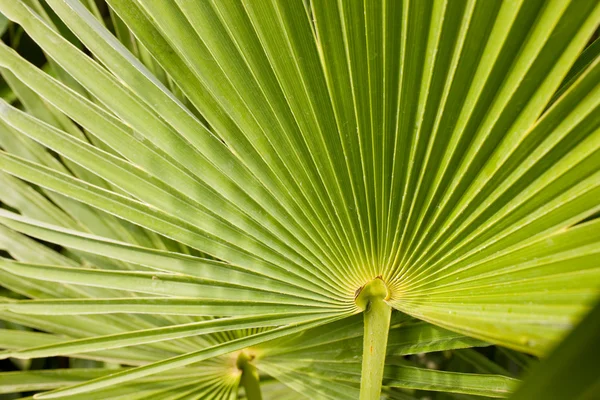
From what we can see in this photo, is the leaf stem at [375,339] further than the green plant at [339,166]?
Yes

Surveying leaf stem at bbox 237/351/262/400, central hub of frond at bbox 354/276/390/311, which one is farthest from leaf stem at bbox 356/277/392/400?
leaf stem at bbox 237/351/262/400

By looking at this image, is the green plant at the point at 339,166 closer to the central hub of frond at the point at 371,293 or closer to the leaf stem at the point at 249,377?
the central hub of frond at the point at 371,293

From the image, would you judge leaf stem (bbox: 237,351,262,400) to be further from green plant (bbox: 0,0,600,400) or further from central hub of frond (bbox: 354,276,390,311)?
central hub of frond (bbox: 354,276,390,311)

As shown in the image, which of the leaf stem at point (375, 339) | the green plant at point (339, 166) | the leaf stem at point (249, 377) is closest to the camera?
the green plant at point (339, 166)

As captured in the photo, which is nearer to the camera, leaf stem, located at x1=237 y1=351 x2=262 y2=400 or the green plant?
the green plant

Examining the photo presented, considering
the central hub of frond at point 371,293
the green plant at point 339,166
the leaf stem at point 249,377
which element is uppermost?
the green plant at point 339,166

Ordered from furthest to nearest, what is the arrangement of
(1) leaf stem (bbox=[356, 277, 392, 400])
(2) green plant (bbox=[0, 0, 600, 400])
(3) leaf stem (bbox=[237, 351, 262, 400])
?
(3) leaf stem (bbox=[237, 351, 262, 400]) → (1) leaf stem (bbox=[356, 277, 392, 400]) → (2) green plant (bbox=[0, 0, 600, 400])

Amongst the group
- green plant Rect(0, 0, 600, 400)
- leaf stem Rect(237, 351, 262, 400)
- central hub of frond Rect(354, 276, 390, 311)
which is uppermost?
green plant Rect(0, 0, 600, 400)

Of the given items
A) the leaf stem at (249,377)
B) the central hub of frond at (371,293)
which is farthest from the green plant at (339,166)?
the leaf stem at (249,377)

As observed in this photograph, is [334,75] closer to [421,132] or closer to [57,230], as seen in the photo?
[421,132]

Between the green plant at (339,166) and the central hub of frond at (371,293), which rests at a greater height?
the green plant at (339,166)
